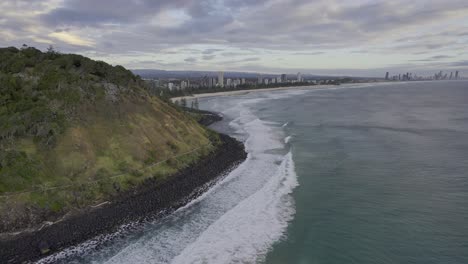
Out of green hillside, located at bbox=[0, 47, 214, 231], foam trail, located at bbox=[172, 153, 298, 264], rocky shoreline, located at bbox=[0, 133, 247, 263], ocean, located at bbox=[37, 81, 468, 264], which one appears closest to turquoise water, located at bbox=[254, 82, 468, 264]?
ocean, located at bbox=[37, 81, 468, 264]

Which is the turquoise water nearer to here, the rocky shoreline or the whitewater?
the whitewater

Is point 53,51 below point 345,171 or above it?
above

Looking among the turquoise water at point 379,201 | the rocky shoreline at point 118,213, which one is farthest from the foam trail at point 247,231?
the rocky shoreline at point 118,213

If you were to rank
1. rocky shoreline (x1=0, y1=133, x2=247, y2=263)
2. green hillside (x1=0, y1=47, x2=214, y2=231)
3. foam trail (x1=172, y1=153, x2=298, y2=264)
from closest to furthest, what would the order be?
rocky shoreline (x1=0, y1=133, x2=247, y2=263), foam trail (x1=172, y1=153, x2=298, y2=264), green hillside (x1=0, y1=47, x2=214, y2=231)

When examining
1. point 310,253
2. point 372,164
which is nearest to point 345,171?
point 372,164

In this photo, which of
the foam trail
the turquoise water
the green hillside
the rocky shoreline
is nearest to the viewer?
the rocky shoreline

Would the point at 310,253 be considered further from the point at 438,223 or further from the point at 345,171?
the point at 345,171

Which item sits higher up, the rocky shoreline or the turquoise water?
the turquoise water
